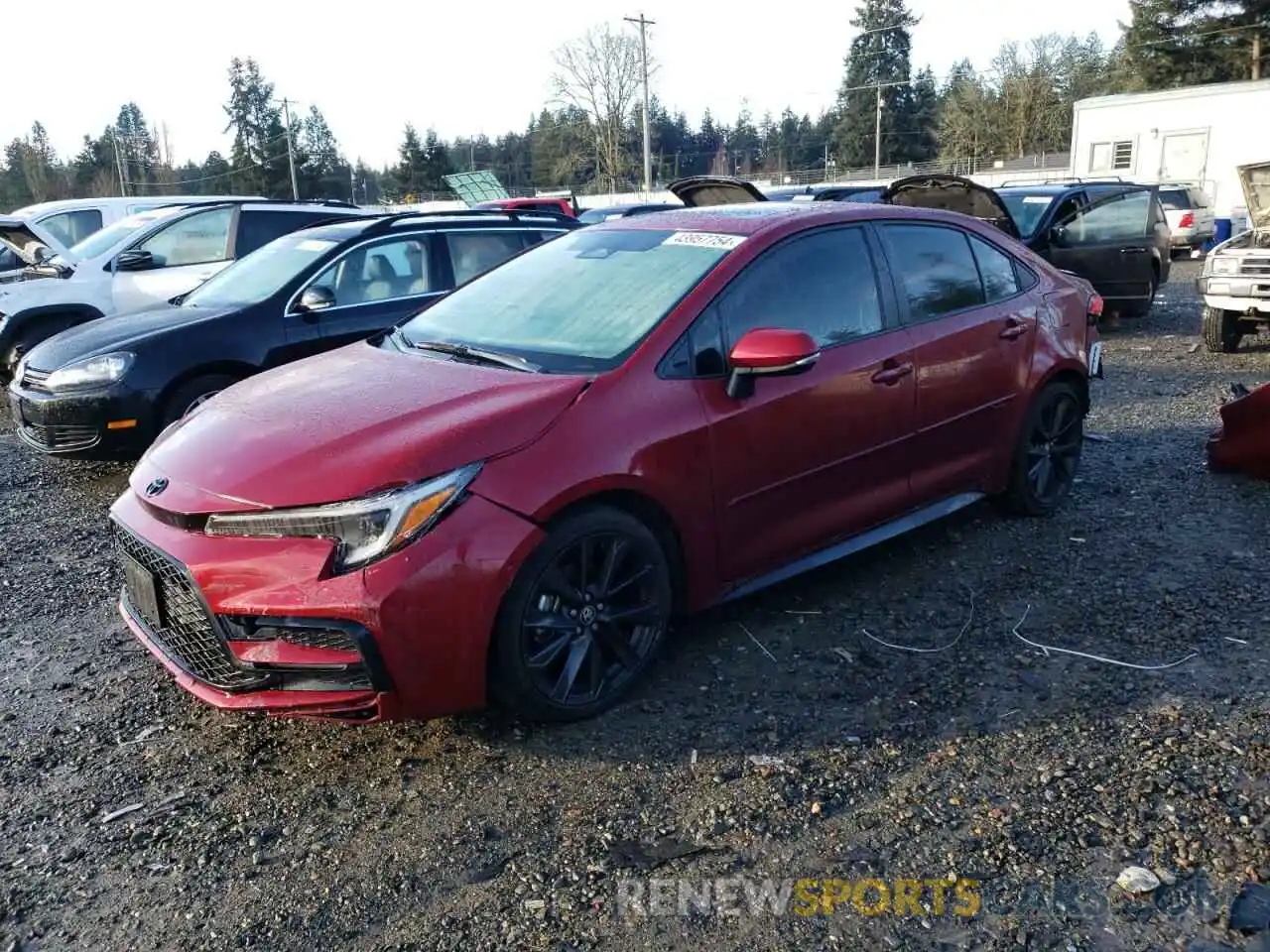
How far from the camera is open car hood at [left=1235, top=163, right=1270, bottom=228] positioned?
1012 centimetres

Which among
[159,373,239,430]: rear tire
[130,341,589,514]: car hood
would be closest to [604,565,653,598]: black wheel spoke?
[130,341,589,514]: car hood

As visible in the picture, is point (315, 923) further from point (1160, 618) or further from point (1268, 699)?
point (1160, 618)

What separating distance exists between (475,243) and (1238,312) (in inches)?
305

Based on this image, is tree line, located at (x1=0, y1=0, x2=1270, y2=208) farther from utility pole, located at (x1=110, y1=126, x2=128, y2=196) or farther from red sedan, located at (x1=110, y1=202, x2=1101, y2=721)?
red sedan, located at (x1=110, y1=202, x2=1101, y2=721)

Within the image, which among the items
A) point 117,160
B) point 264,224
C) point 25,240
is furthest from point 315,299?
point 117,160

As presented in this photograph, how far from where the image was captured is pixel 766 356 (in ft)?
11.6

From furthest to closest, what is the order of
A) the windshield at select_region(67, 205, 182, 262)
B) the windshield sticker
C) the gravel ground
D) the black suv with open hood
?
the black suv with open hood, the windshield at select_region(67, 205, 182, 262), the windshield sticker, the gravel ground

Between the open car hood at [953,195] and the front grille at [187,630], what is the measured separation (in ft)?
29.0

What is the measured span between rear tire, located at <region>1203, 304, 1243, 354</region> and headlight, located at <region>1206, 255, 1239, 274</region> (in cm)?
39

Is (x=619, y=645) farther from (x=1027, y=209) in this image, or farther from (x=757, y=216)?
(x=1027, y=209)

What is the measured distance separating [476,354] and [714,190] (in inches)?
335

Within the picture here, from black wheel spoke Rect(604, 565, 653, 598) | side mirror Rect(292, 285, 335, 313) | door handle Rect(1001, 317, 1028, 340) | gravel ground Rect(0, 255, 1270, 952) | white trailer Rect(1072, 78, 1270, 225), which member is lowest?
gravel ground Rect(0, 255, 1270, 952)

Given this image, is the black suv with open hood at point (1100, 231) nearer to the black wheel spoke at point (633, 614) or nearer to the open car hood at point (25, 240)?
the open car hood at point (25, 240)

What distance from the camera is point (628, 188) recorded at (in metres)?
64.2
